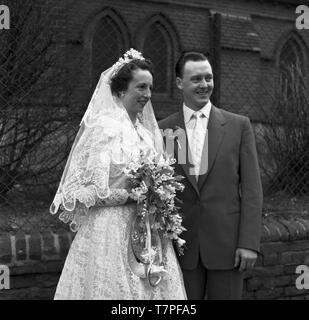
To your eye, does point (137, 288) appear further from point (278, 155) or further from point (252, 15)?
point (252, 15)

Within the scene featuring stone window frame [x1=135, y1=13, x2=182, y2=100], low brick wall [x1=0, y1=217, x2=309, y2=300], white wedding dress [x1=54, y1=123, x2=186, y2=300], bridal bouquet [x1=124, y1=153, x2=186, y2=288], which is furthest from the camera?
stone window frame [x1=135, y1=13, x2=182, y2=100]

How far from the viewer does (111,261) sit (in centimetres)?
Answer: 301

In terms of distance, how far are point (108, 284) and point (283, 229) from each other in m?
2.63

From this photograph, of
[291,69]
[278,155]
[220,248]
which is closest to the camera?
[220,248]

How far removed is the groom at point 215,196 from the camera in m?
3.23

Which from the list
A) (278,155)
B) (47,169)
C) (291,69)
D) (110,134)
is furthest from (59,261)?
(291,69)

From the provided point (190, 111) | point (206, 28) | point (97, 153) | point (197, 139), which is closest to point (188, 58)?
point (190, 111)

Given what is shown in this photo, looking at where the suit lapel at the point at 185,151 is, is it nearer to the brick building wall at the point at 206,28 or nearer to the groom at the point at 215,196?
the groom at the point at 215,196

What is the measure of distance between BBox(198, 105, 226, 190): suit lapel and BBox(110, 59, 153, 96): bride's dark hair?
54 centimetres

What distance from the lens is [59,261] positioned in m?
4.09

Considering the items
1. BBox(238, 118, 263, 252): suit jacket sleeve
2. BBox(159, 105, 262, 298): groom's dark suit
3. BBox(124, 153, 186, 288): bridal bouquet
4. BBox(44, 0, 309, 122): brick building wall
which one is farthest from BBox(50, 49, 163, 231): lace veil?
BBox(44, 0, 309, 122): brick building wall

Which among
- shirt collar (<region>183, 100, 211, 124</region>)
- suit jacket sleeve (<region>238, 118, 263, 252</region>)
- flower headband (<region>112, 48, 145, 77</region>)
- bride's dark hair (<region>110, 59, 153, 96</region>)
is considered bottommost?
suit jacket sleeve (<region>238, 118, 263, 252</region>)

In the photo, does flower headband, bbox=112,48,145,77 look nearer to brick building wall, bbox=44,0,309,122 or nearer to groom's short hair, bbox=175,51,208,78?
groom's short hair, bbox=175,51,208,78

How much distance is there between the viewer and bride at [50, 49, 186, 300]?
2986mm
